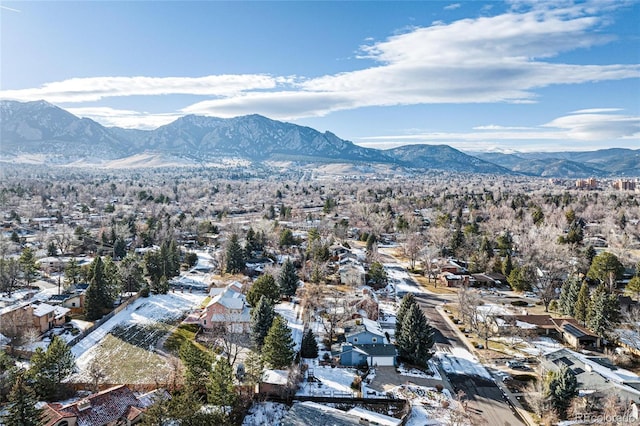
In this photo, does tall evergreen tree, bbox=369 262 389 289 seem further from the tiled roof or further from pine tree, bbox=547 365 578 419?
the tiled roof

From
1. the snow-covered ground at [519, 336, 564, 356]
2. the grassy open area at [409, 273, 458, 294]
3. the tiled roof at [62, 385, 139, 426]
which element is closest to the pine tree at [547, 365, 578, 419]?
the snow-covered ground at [519, 336, 564, 356]

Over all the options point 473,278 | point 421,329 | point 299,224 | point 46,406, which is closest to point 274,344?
point 421,329

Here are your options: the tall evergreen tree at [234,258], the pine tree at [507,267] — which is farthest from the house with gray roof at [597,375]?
the tall evergreen tree at [234,258]

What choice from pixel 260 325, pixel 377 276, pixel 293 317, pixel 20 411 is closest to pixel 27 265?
pixel 293 317

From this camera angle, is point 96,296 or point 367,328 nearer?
point 367,328

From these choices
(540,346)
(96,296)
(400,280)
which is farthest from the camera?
(400,280)

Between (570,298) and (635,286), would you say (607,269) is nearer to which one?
(635,286)
